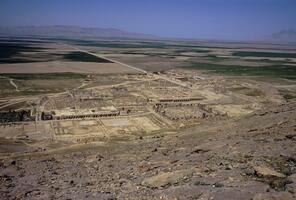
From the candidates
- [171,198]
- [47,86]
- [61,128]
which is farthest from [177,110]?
[171,198]

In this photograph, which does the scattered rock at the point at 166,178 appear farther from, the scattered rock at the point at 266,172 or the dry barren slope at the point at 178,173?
the scattered rock at the point at 266,172

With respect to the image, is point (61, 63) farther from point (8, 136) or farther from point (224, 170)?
point (224, 170)

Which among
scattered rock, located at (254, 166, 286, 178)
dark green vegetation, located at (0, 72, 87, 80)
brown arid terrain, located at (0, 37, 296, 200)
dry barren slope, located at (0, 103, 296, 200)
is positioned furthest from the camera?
dark green vegetation, located at (0, 72, 87, 80)

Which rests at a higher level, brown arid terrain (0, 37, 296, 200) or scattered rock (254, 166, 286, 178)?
scattered rock (254, 166, 286, 178)

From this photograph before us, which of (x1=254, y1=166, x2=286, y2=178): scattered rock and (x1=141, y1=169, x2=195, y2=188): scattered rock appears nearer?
(x1=254, y1=166, x2=286, y2=178): scattered rock

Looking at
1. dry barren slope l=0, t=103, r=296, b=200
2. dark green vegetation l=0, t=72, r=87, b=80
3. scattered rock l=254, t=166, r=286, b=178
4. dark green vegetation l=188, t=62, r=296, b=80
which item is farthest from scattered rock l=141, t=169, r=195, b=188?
dark green vegetation l=188, t=62, r=296, b=80

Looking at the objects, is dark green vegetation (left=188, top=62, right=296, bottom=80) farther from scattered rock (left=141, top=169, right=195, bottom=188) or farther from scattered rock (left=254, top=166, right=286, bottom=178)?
scattered rock (left=141, top=169, right=195, bottom=188)

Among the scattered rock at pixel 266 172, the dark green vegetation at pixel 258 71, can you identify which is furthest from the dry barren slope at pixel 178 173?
the dark green vegetation at pixel 258 71

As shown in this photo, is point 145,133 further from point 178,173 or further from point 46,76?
point 46,76

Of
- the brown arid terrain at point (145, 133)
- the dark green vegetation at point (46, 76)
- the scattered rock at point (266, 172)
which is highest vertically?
the scattered rock at point (266, 172)
